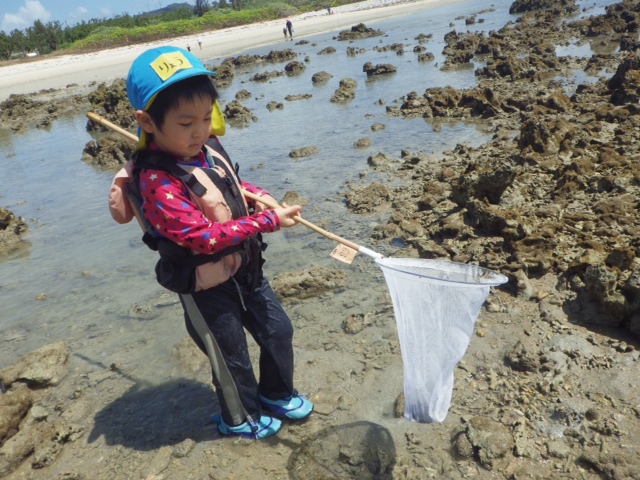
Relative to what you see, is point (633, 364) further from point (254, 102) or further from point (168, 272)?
point (254, 102)

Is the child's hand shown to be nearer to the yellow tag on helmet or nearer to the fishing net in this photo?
the fishing net

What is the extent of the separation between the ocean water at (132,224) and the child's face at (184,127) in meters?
2.31

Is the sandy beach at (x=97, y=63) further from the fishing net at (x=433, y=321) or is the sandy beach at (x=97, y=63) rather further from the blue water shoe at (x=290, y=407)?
the fishing net at (x=433, y=321)

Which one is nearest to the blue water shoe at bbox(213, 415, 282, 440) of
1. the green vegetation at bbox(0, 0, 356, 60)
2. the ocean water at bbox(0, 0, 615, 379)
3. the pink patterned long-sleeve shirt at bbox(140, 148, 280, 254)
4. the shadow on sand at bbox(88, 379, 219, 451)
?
the shadow on sand at bbox(88, 379, 219, 451)

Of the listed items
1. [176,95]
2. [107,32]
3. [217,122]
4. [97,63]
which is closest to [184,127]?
[176,95]

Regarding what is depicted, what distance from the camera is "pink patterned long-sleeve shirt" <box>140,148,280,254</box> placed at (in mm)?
2623

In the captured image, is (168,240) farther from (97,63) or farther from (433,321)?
(97,63)

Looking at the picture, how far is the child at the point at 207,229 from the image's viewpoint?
2.57 meters

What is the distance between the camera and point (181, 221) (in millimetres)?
2623

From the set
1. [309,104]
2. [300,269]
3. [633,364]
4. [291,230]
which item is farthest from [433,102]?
[633,364]

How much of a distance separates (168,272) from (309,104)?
13.7m

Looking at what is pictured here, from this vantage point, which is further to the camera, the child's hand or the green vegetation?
the green vegetation

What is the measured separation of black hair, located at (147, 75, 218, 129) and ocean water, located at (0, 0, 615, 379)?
247 cm

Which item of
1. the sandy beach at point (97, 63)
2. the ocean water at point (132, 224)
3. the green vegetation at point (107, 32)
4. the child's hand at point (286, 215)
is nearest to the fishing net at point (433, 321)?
the child's hand at point (286, 215)
